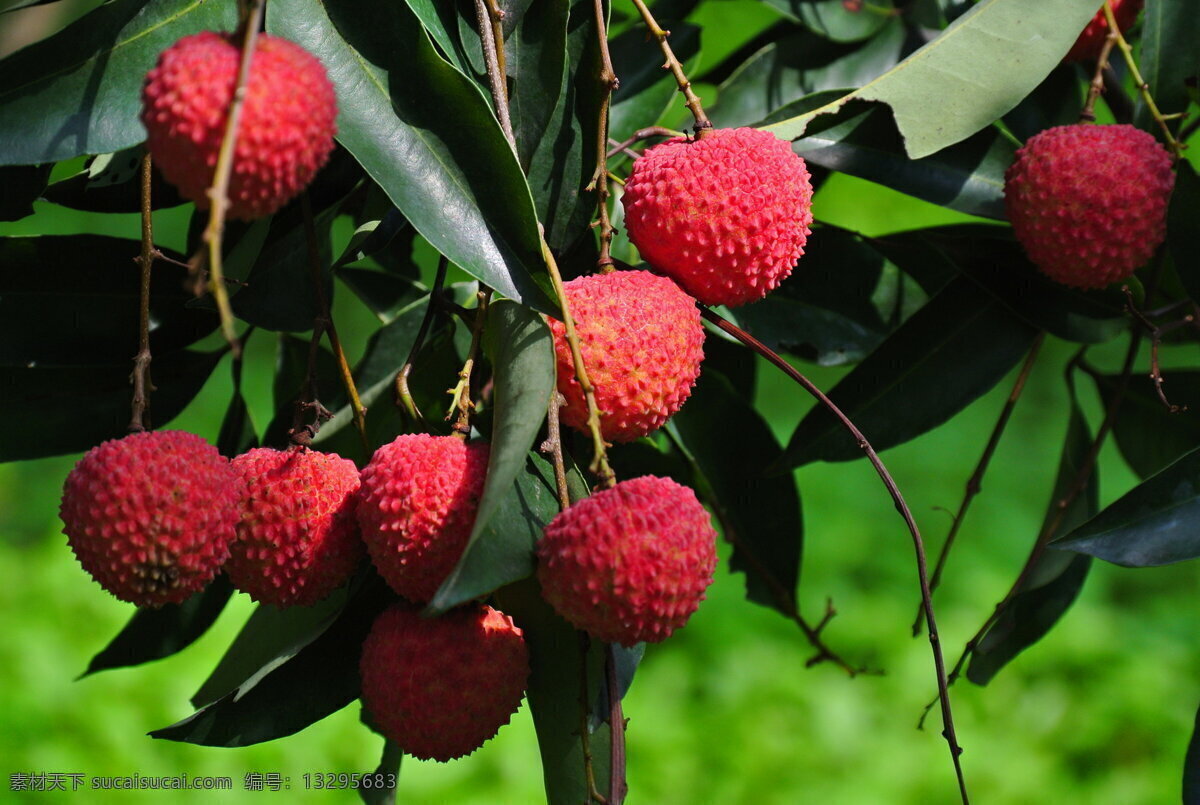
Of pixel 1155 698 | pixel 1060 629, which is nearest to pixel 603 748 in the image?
pixel 1155 698

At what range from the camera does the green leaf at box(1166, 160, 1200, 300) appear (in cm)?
66

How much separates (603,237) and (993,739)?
143 centimetres

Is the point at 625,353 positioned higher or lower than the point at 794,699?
higher

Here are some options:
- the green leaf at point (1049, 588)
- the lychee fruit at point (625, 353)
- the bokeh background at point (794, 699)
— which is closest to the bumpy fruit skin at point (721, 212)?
the lychee fruit at point (625, 353)

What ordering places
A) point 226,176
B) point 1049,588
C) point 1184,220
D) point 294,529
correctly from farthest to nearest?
point 1049,588, point 1184,220, point 294,529, point 226,176

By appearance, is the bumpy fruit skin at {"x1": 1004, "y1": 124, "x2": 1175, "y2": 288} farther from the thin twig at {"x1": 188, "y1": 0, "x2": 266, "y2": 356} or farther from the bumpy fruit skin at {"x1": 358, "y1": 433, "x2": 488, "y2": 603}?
the thin twig at {"x1": 188, "y1": 0, "x2": 266, "y2": 356}

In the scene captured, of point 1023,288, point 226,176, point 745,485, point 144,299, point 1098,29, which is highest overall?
point 226,176

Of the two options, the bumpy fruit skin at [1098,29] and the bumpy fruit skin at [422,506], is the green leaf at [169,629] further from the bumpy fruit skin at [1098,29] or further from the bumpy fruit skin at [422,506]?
the bumpy fruit skin at [1098,29]

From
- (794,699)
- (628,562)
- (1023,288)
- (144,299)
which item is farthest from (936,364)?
(794,699)

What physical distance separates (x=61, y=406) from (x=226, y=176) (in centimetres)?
47

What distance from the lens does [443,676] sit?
54 centimetres

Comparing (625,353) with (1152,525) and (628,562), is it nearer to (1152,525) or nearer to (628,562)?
(628,562)

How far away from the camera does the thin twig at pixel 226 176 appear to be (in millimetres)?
307

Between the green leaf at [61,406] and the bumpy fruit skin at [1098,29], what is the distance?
0.67m
